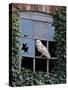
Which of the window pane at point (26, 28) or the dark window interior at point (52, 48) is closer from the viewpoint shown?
the window pane at point (26, 28)

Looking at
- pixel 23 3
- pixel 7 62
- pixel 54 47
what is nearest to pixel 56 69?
pixel 54 47

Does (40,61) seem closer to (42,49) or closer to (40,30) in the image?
(42,49)

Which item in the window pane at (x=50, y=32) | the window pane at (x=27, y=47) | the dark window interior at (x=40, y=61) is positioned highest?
the window pane at (x=50, y=32)

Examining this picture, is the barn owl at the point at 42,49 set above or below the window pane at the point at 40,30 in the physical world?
below

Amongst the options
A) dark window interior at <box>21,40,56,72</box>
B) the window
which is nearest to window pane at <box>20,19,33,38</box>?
the window

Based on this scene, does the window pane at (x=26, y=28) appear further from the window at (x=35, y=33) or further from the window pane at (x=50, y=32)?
the window pane at (x=50, y=32)

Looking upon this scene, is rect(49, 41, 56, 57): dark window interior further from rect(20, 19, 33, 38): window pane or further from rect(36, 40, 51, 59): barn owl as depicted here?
rect(20, 19, 33, 38): window pane

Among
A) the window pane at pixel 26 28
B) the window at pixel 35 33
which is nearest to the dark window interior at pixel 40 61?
the window at pixel 35 33

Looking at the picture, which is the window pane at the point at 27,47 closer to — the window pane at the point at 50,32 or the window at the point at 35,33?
the window at the point at 35,33

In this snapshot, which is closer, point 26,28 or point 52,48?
point 26,28

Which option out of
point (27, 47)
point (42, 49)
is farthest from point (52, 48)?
point (27, 47)

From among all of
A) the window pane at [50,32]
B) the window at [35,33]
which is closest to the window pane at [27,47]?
the window at [35,33]

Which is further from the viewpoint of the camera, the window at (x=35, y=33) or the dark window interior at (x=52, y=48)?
the dark window interior at (x=52, y=48)

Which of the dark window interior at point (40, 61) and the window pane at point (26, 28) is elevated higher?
the window pane at point (26, 28)
